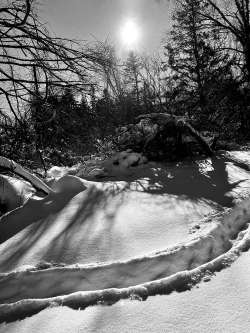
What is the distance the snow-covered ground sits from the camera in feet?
8.87

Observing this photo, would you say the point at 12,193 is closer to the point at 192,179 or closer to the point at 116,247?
the point at 116,247

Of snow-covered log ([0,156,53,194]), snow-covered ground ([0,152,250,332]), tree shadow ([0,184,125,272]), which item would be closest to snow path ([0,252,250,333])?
snow-covered ground ([0,152,250,332])

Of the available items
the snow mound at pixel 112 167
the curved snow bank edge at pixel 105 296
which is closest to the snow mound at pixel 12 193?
the snow mound at pixel 112 167

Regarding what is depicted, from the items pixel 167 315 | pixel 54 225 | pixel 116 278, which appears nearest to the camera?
pixel 167 315

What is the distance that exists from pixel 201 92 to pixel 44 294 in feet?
47.7

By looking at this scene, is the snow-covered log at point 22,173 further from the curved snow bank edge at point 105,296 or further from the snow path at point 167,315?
the snow path at point 167,315

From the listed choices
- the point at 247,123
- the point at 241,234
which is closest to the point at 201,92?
the point at 247,123

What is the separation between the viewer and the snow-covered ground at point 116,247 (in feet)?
8.87

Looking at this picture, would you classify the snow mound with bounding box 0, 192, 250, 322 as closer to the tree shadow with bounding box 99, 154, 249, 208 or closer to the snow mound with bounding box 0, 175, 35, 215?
the tree shadow with bounding box 99, 154, 249, 208

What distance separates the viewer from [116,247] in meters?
3.54

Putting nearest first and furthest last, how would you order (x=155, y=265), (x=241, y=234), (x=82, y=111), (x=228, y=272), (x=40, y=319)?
(x=40, y=319), (x=228, y=272), (x=155, y=265), (x=241, y=234), (x=82, y=111)

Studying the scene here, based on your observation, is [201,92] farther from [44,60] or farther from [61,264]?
[61,264]

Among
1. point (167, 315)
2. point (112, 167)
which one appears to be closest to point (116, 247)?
point (167, 315)

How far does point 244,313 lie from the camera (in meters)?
2.28
